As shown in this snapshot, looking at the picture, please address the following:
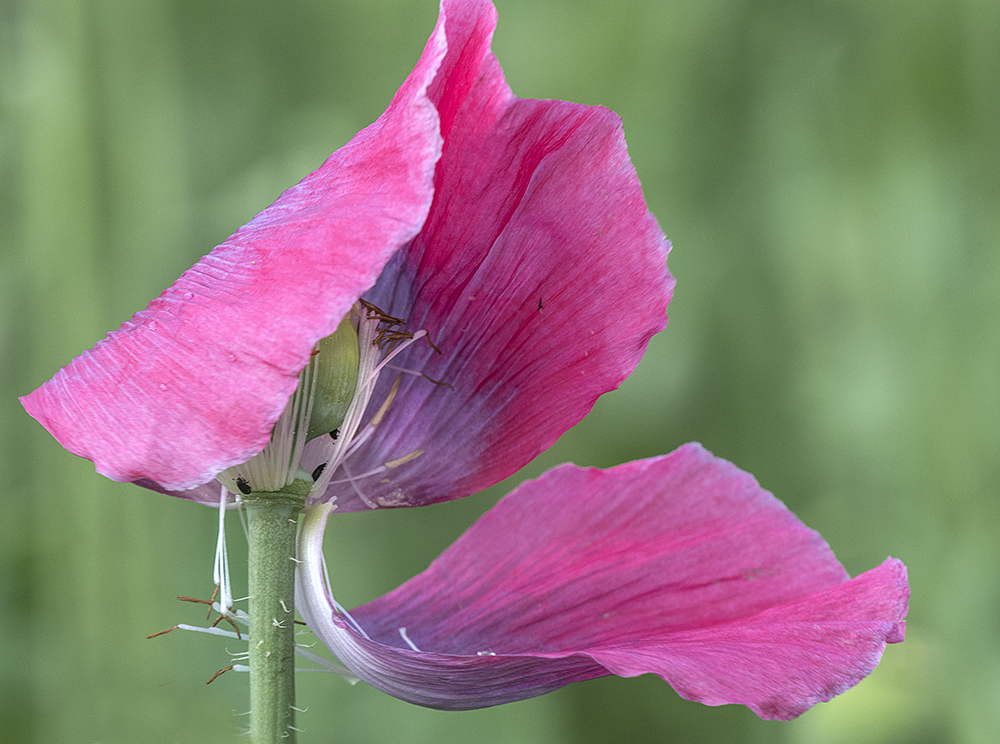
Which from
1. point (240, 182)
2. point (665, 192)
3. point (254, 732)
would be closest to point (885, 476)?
point (665, 192)

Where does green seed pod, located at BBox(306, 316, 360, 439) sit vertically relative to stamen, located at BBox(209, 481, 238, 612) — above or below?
above

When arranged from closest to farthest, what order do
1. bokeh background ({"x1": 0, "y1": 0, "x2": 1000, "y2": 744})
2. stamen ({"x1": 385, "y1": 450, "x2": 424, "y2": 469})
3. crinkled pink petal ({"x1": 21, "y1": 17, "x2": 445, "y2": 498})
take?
crinkled pink petal ({"x1": 21, "y1": 17, "x2": 445, "y2": 498}) < stamen ({"x1": 385, "y1": 450, "x2": 424, "y2": 469}) < bokeh background ({"x1": 0, "y1": 0, "x2": 1000, "y2": 744})

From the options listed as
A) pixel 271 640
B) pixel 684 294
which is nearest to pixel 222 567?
pixel 271 640

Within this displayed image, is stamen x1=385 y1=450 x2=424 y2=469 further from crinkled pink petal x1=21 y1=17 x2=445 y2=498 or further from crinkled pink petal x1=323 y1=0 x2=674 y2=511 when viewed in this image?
crinkled pink petal x1=21 y1=17 x2=445 y2=498

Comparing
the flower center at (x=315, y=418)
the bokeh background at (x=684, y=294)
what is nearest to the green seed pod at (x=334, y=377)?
the flower center at (x=315, y=418)

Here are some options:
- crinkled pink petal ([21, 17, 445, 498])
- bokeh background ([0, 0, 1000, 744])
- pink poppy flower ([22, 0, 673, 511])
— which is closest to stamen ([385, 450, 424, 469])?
pink poppy flower ([22, 0, 673, 511])

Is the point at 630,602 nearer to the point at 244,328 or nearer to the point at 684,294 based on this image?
the point at 244,328

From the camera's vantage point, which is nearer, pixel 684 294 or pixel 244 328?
pixel 244 328
